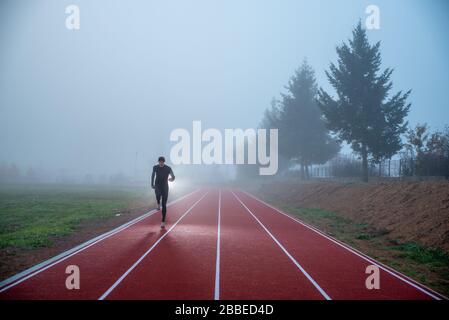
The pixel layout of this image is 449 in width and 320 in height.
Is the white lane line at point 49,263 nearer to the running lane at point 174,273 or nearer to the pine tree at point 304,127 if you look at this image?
the running lane at point 174,273

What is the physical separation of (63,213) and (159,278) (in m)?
14.2

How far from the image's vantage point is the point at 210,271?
7.20 meters

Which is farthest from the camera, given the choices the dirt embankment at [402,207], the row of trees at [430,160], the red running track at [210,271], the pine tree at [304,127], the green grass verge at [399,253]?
the pine tree at [304,127]

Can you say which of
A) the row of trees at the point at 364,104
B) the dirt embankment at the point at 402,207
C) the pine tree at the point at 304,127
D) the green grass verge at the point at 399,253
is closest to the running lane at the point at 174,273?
the green grass verge at the point at 399,253

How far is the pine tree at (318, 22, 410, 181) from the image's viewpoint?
23.9 meters

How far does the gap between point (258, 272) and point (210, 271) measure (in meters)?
1.07

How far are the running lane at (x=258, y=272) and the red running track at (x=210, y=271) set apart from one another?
18 mm

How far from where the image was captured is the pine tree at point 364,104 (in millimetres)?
23891

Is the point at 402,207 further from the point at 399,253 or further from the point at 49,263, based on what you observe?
the point at 49,263

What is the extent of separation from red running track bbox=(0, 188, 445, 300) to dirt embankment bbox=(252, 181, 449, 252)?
2.81m

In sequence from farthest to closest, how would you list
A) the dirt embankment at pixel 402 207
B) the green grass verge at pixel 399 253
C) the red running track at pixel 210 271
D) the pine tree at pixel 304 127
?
the pine tree at pixel 304 127, the dirt embankment at pixel 402 207, the green grass verge at pixel 399 253, the red running track at pixel 210 271

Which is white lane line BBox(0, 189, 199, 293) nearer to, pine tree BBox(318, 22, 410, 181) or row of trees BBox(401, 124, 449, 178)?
row of trees BBox(401, 124, 449, 178)
